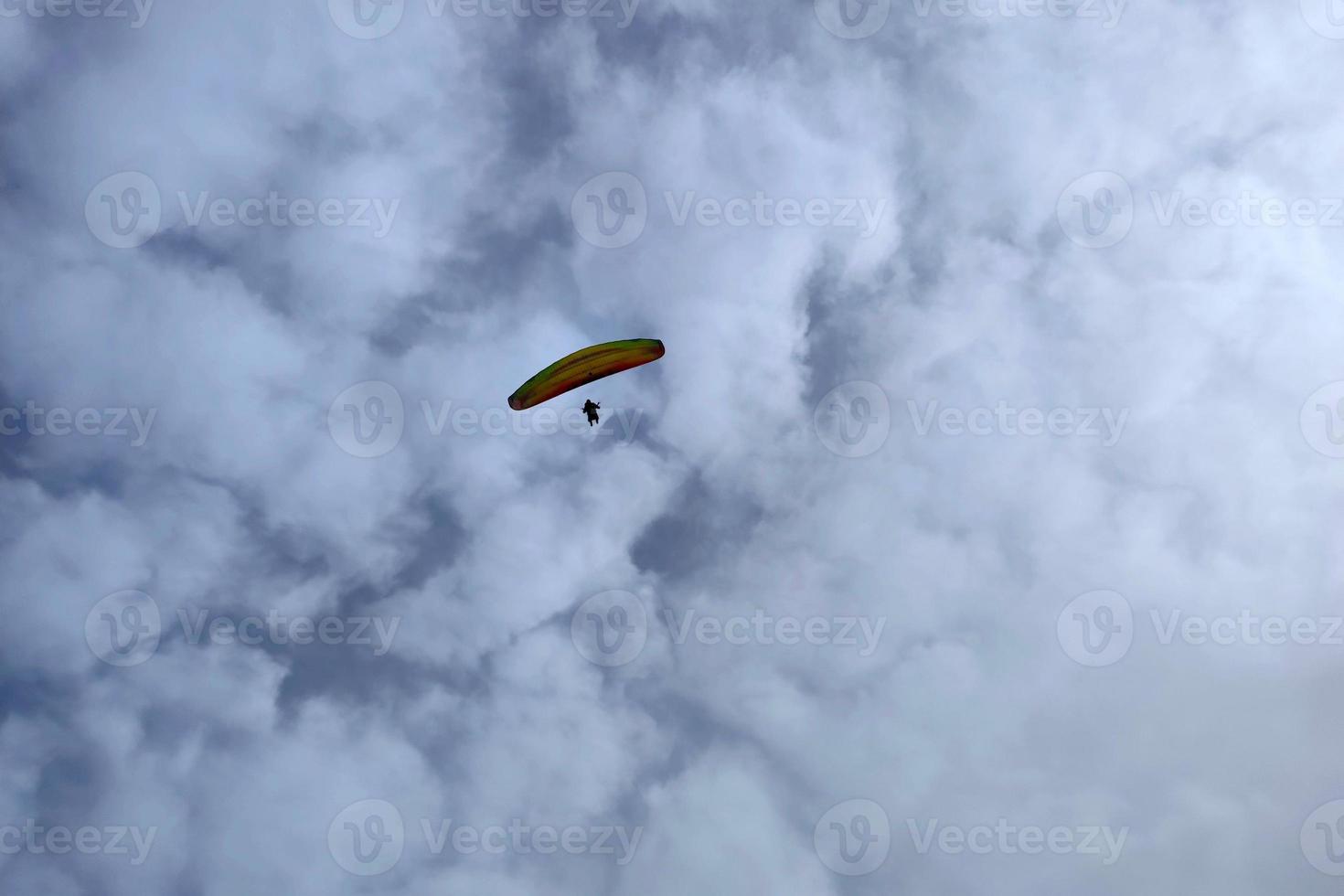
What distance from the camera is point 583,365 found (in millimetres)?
59688

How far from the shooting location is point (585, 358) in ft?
195

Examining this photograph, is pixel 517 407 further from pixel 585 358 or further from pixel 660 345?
pixel 660 345

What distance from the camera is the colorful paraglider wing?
5941cm

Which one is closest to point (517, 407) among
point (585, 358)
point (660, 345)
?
point (585, 358)

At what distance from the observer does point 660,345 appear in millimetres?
59969

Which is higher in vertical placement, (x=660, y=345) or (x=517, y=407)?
(x=660, y=345)

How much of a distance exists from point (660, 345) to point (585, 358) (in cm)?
536

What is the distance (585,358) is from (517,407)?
19.2ft

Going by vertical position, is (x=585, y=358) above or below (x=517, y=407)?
above

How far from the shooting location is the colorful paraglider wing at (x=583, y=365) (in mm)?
59406

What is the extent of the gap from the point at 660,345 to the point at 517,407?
10933mm

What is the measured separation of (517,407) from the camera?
59375 millimetres
